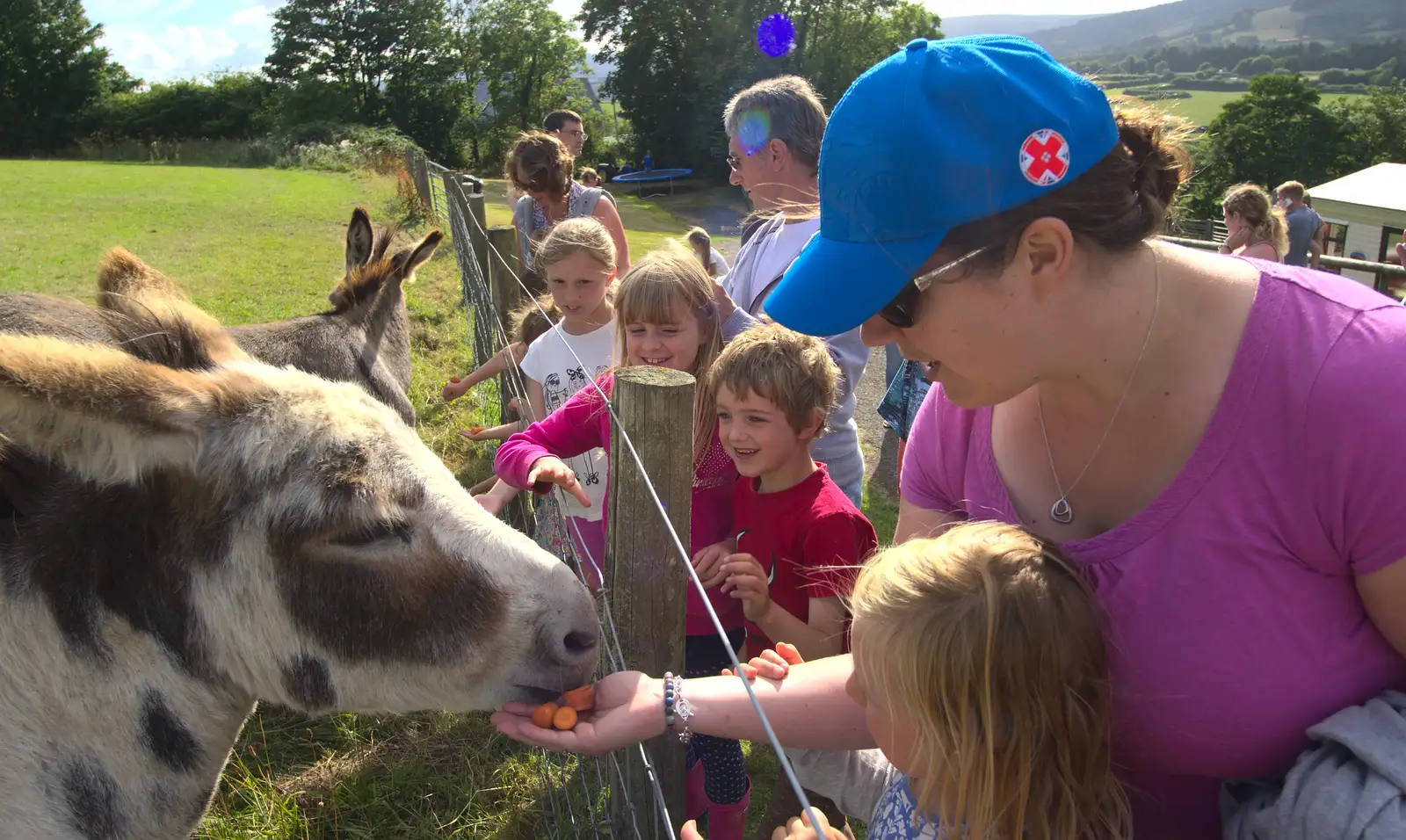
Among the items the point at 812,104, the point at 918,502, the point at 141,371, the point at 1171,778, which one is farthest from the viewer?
the point at 812,104

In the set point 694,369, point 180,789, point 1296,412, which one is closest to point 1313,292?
point 1296,412

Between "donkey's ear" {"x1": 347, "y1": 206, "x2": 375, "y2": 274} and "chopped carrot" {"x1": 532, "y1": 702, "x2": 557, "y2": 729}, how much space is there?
521cm

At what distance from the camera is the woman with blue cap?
1.22 m

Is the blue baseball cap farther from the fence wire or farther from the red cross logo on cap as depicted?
the fence wire

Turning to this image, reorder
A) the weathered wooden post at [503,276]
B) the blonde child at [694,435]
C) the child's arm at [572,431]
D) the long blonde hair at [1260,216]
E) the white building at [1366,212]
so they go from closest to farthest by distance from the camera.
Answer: the blonde child at [694,435] → the child's arm at [572,431] → the weathered wooden post at [503,276] → the long blonde hair at [1260,216] → the white building at [1366,212]

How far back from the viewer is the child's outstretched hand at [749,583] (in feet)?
7.16

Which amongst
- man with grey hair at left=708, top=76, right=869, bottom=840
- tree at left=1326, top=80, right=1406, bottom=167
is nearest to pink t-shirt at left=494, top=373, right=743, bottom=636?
man with grey hair at left=708, top=76, right=869, bottom=840

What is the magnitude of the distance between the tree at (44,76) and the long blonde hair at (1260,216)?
60.4 meters

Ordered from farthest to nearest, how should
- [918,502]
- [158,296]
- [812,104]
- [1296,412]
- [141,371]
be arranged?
1. [812,104]
2. [158,296]
3. [918,502]
4. [141,371]
5. [1296,412]

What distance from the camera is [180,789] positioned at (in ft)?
6.09

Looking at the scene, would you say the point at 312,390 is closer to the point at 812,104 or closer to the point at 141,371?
the point at 141,371

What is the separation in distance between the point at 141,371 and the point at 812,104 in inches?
109

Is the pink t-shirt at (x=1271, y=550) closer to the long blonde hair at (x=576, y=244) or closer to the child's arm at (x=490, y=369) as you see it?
the long blonde hair at (x=576, y=244)

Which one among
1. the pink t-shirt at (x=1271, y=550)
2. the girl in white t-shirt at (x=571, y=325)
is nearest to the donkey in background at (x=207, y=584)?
the pink t-shirt at (x=1271, y=550)
